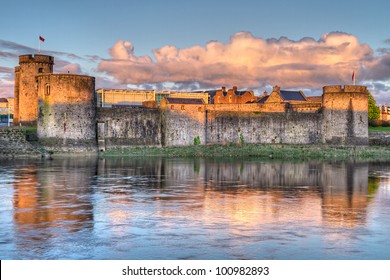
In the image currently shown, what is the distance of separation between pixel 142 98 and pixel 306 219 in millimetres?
49914

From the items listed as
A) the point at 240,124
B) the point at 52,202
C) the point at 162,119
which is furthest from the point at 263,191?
the point at 240,124

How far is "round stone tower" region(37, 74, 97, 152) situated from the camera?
2883 centimetres

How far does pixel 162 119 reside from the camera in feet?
108

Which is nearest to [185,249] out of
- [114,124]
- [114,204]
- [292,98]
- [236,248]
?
[236,248]

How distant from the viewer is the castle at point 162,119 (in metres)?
29.0

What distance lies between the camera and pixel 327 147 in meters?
33.5

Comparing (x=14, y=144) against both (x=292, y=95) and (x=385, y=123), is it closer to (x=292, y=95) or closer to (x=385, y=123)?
(x=292, y=95)

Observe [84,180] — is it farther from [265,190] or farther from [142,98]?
[142,98]

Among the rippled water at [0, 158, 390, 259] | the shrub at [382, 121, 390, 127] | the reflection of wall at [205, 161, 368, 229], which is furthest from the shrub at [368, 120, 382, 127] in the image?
the rippled water at [0, 158, 390, 259]

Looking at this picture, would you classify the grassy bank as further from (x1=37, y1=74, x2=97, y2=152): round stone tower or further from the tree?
the tree

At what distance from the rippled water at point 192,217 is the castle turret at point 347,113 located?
17.0 meters

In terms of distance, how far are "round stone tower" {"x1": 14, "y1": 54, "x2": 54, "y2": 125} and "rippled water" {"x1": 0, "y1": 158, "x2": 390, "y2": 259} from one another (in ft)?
63.1

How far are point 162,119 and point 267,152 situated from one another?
584cm

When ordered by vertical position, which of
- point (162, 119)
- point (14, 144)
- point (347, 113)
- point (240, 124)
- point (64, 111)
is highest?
point (347, 113)
